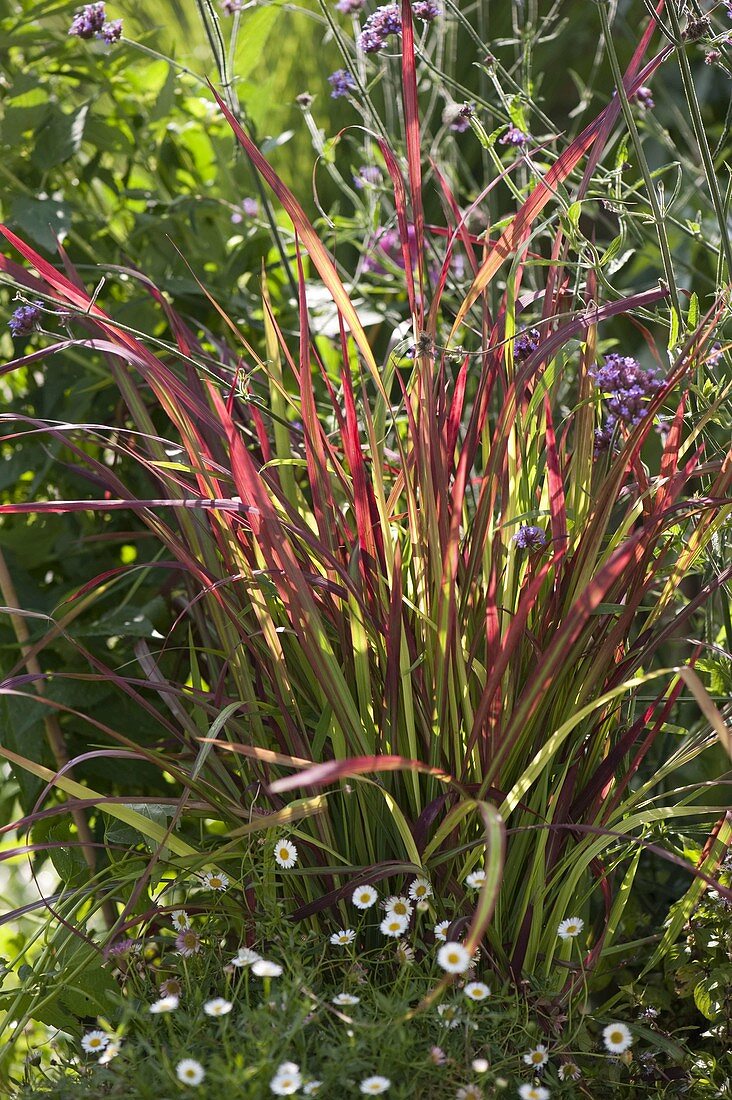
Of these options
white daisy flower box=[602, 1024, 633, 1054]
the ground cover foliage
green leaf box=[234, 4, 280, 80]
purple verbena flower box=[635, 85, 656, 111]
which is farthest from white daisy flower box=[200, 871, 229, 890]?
green leaf box=[234, 4, 280, 80]

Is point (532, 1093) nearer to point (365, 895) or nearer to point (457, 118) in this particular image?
point (365, 895)

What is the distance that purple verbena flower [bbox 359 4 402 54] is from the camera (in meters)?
0.91

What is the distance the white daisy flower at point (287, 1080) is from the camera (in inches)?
23.8

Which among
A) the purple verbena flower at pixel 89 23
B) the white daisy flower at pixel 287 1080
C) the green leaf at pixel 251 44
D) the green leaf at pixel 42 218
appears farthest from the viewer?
the green leaf at pixel 251 44

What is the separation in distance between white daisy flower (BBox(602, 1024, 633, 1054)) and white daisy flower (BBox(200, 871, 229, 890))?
1.05 ft

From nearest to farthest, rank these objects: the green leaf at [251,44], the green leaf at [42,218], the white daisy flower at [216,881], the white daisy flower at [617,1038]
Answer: the white daisy flower at [617,1038] → the white daisy flower at [216,881] → the green leaf at [42,218] → the green leaf at [251,44]

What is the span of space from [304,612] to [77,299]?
13.5 inches

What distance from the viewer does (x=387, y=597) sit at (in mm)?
889

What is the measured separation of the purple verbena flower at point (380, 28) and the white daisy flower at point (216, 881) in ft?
2.49

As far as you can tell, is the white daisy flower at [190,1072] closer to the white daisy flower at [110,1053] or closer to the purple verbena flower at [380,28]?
the white daisy flower at [110,1053]

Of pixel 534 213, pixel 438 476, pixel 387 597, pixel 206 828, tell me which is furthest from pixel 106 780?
pixel 534 213

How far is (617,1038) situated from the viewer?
2.37ft

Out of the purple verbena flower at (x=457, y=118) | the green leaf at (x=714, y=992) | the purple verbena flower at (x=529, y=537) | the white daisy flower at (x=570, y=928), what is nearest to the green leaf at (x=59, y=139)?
the purple verbena flower at (x=457, y=118)

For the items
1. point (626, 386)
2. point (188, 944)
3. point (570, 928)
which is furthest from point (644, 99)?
point (188, 944)
